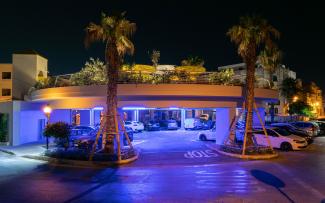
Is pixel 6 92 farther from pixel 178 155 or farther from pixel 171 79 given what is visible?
pixel 178 155

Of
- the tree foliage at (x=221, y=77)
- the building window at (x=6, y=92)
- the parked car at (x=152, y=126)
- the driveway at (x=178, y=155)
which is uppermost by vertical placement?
the tree foliage at (x=221, y=77)

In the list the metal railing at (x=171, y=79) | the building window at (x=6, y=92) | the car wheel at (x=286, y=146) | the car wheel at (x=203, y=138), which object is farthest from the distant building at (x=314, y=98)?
the building window at (x=6, y=92)

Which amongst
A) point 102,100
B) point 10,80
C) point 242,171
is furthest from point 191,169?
point 10,80

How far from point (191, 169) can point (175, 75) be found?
27.7 ft

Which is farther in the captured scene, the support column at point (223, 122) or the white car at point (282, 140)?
the support column at point (223, 122)

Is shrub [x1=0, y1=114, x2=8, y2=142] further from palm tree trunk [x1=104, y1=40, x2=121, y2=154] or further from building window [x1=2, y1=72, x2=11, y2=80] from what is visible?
palm tree trunk [x1=104, y1=40, x2=121, y2=154]

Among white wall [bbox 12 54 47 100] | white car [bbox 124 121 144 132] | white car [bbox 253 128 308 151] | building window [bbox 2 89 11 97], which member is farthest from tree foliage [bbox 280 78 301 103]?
building window [bbox 2 89 11 97]

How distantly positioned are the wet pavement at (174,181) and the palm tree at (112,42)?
2867 millimetres

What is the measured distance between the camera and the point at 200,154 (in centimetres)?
2267

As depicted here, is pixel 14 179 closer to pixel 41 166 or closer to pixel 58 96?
pixel 41 166

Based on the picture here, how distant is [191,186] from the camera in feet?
44.0

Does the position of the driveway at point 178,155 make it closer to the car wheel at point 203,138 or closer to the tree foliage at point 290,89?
the car wheel at point 203,138

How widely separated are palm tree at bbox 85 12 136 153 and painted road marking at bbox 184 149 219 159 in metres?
5.13

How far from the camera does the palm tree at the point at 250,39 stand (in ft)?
71.8
